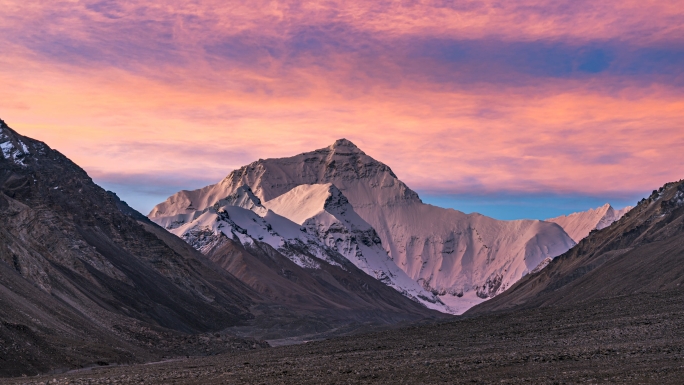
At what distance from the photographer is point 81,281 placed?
4070 inches

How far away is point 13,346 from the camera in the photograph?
53.0 metres

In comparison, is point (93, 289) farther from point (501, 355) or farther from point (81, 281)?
point (501, 355)

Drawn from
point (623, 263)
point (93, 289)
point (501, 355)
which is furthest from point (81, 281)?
point (623, 263)

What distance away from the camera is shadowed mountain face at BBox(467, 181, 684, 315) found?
3792 inches

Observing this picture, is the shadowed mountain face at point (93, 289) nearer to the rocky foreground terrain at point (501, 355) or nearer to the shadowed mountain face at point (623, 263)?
the rocky foreground terrain at point (501, 355)

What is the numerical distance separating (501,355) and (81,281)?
72208 millimetres

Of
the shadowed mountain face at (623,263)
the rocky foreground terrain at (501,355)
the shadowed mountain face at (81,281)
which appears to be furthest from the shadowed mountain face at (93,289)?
the shadowed mountain face at (623,263)

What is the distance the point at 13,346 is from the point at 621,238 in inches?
5251

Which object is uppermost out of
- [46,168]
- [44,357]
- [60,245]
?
[46,168]

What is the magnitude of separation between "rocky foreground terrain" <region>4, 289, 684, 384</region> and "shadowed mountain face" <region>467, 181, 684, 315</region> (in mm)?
18570

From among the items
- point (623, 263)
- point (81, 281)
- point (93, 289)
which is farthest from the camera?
point (623, 263)

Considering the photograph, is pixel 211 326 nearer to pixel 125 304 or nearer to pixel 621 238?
pixel 125 304

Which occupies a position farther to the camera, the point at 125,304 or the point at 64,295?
the point at 125,304

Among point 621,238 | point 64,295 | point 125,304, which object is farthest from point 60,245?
point 621,238
